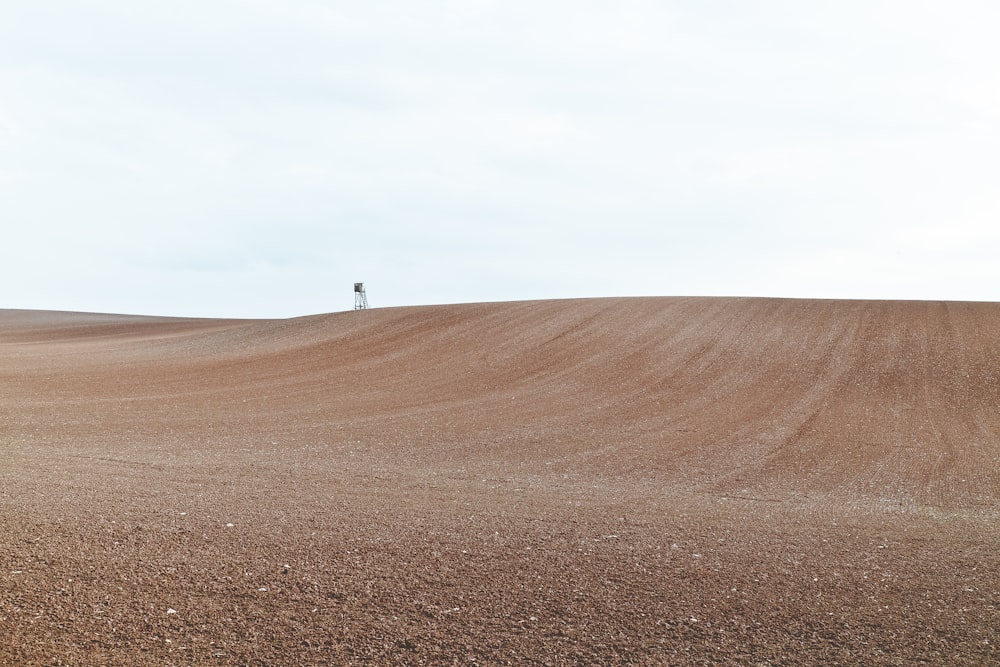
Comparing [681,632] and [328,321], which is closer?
[681,632]

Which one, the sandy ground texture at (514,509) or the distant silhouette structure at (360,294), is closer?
the sandy ground texture at (514,509)

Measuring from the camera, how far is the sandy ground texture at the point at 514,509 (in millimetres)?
Result: 4906

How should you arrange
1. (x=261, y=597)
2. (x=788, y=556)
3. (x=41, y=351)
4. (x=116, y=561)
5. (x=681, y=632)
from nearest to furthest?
(x=681, y=632) → (x=261, y=597) → (x=116, y=561) → (x=788, y=556) → (x=41, y=351)

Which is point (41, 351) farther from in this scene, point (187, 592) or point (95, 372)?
point (187, 592)

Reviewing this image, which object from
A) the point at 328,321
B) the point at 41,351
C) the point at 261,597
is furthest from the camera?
the point at 328,321

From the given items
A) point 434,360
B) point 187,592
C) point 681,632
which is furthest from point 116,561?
point 434,360

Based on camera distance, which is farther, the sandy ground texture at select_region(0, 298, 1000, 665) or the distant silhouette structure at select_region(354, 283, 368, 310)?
the distant silhouette structure at select_region(354, 283, 368, 310)

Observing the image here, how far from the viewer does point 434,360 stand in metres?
23.9

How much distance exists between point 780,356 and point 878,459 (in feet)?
33.4

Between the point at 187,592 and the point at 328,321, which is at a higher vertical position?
the point at 328,321

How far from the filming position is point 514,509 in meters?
8.56

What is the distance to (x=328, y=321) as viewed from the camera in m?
33.7

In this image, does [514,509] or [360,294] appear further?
[360,294]

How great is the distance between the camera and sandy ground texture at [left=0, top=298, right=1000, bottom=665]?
4.91 m
